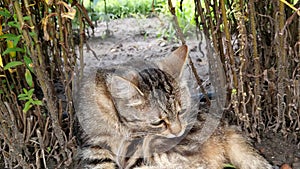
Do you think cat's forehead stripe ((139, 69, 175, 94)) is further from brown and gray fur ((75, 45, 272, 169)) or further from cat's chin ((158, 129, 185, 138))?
cat's chin ((158, 129, 185, 138))

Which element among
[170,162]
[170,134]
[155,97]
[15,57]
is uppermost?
[15,57]

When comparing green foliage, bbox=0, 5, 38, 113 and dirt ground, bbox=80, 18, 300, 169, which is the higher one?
green foliage, bbox=0, 5, 38, 113

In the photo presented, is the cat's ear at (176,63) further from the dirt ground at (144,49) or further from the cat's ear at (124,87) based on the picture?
the dirt ground at (144,49)

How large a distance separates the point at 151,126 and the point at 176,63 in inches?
11.9

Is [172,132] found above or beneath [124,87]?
beneath

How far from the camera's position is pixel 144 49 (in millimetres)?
3381

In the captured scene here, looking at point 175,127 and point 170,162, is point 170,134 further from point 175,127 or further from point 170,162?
point 170,162

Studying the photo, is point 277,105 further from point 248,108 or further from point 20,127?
point 20,127

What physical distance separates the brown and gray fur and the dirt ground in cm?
13

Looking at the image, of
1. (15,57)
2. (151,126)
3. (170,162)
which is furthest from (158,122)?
(15,57)

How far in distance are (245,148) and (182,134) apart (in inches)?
12.9

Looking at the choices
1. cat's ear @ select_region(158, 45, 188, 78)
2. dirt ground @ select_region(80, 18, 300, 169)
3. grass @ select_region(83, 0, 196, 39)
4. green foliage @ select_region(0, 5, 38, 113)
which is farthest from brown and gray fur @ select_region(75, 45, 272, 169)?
grass @ select_region(83, 0, 196, 39)

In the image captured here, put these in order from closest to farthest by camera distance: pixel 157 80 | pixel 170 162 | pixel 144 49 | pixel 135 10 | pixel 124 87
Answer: pixel 124 87
pixel 157 80
pixel 170 162
pixel 144 49
pixel 135 10

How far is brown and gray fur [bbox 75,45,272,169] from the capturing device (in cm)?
183
